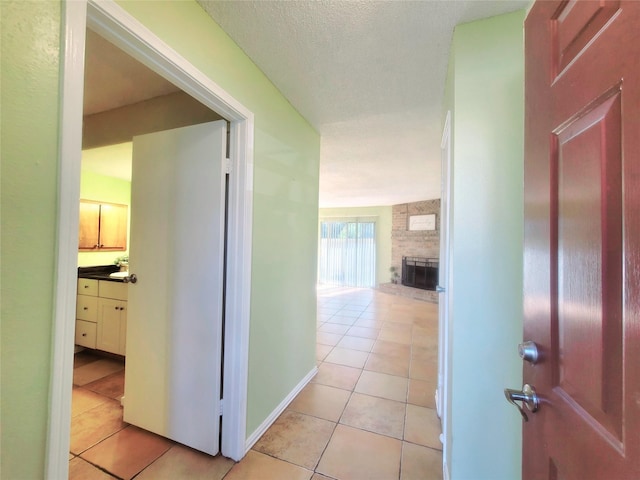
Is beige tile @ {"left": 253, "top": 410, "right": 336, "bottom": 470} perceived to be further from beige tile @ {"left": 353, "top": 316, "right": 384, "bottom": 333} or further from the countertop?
beige tile @ {"left": 353, "top": 316, "right": 384, "bottom": 333}

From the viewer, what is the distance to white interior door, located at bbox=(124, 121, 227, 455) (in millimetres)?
1484

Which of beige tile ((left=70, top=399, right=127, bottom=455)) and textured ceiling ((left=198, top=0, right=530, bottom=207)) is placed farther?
beige tile ((left=70, top=399, right=127, bottom=455))

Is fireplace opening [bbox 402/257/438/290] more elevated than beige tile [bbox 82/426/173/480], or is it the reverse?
fireplace opening [bbox 402/257/438/290]

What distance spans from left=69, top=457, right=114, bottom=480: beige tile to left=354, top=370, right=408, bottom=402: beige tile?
1705mm

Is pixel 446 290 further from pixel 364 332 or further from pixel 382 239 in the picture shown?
pixel 382 239

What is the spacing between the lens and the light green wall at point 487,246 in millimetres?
1138

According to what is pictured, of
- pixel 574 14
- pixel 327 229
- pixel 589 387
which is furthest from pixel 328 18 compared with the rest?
pixel 327 229

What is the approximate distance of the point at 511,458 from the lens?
44.3 inches

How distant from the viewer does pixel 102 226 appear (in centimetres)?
354

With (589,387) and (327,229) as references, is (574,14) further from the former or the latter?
(327,229)

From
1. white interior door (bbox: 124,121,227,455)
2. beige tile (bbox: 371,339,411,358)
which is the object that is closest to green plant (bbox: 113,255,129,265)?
white interior door (bbox: 124,121,227,455)

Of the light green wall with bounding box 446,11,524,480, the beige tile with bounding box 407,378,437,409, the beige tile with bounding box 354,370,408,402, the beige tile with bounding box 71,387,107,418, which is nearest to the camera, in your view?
the light green wall with bounding box 446,11,524,480

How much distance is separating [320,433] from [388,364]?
1220mm

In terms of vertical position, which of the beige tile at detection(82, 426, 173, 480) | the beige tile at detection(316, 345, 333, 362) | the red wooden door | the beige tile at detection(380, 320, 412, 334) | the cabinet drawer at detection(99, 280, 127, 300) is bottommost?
the beige tile at detection(316, 345, 333, 362)
